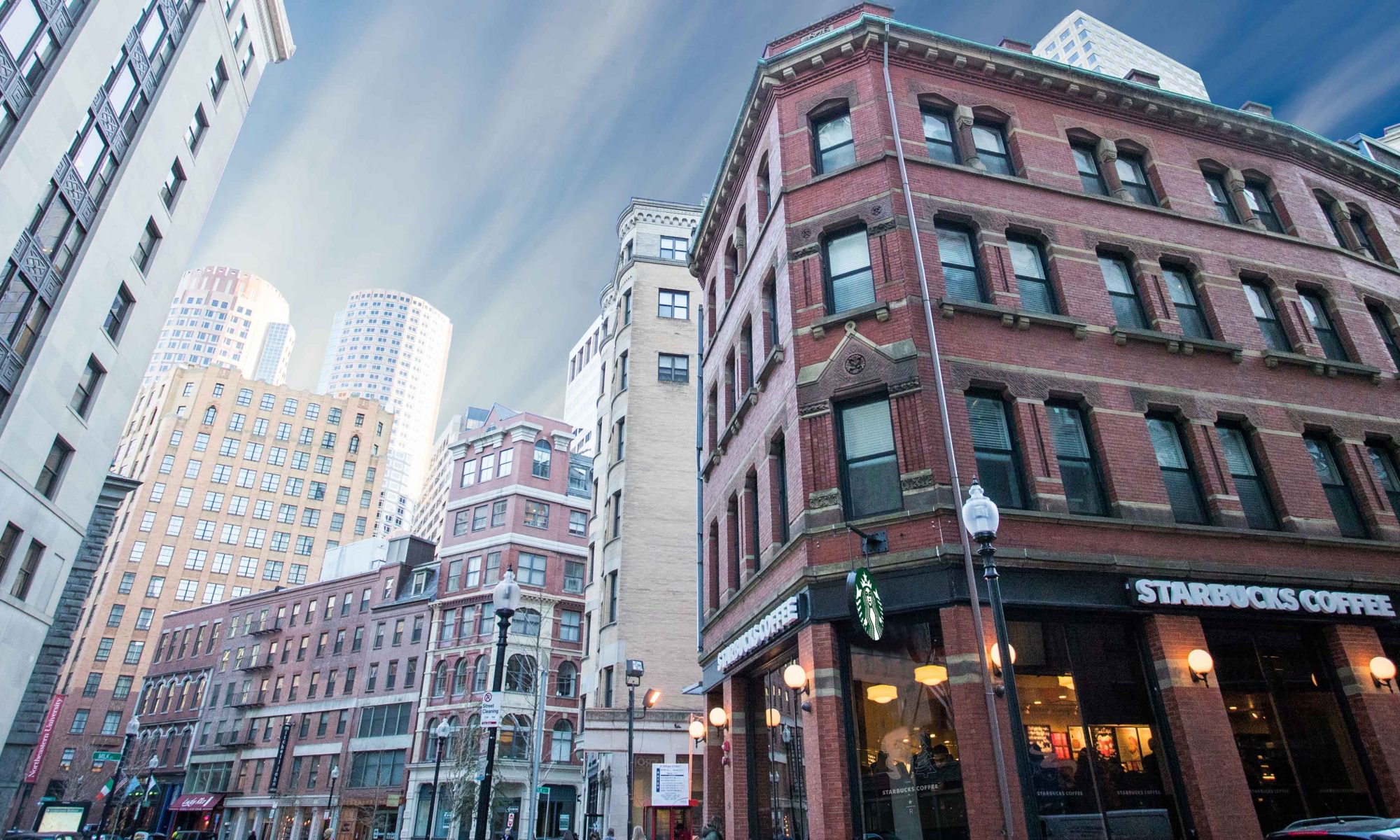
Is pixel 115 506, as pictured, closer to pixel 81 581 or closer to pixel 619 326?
pixel 81 581

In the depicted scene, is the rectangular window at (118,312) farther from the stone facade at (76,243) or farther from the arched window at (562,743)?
the arched window at (562,743)

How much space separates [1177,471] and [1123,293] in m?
4.74

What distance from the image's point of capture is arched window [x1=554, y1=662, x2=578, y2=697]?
5859 centimetres

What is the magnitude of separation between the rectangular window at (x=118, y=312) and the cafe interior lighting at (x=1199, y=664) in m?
36.9

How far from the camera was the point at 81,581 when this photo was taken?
31.6m

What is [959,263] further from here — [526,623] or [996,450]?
[526,623]

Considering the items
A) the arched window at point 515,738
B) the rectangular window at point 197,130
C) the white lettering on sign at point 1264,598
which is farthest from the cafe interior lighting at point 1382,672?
the arched window at point 515,738

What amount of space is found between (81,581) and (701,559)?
1024 inches

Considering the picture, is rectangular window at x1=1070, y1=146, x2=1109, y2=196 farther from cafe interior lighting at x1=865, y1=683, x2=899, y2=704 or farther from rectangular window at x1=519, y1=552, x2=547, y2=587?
rectangular window at x1=519, y1=552, x2=547, y2=587

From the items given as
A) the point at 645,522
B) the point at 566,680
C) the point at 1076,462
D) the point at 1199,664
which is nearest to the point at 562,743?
the point at 566,680

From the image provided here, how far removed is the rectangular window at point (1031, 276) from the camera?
1814cm

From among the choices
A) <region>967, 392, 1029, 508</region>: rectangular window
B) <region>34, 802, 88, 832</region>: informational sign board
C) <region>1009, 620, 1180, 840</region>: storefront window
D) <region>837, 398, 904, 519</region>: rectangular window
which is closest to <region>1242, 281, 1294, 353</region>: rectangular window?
<region>967, 392, 1029, 508</region>: rectangular window

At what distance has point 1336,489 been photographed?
1842 cm

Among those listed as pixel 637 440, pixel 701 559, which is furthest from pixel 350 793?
pixel 701 559
